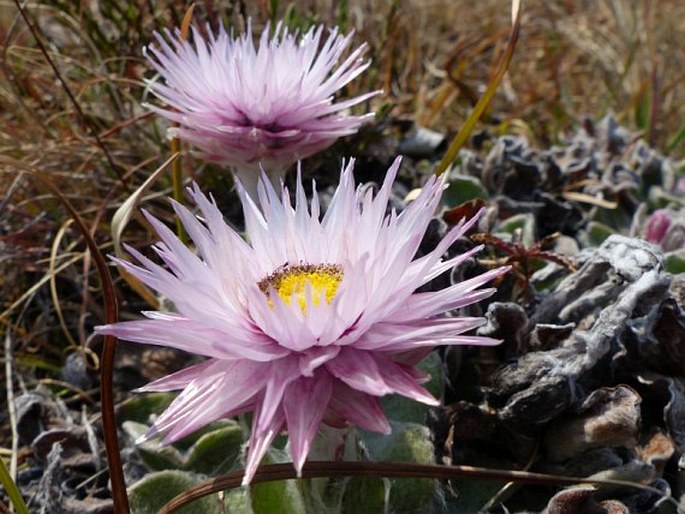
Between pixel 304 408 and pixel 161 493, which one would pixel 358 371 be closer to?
pixel 304 408

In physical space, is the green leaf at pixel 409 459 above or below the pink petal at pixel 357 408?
below

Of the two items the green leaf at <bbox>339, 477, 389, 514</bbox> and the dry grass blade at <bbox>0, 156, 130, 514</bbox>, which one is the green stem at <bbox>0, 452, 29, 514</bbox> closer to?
the dry grass blade at <bbox>0, 156, 130, 514</bbox>

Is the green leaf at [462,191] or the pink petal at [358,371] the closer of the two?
the pink petal at [358,371]

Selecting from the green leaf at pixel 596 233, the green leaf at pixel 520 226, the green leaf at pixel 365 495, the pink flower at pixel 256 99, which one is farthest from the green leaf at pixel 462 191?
the green leaf at pixel 365 495

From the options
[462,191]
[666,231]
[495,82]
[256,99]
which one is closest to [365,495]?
[256,99]

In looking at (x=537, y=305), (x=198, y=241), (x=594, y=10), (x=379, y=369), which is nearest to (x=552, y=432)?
(x=537, y=305)

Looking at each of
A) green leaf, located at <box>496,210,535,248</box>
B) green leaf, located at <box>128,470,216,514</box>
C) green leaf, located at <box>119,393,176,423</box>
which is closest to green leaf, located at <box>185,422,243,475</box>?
green leaf, located at <box>128,470,216,514</box>

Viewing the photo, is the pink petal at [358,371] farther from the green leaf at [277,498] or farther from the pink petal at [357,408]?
the green leaf at [277,498]
